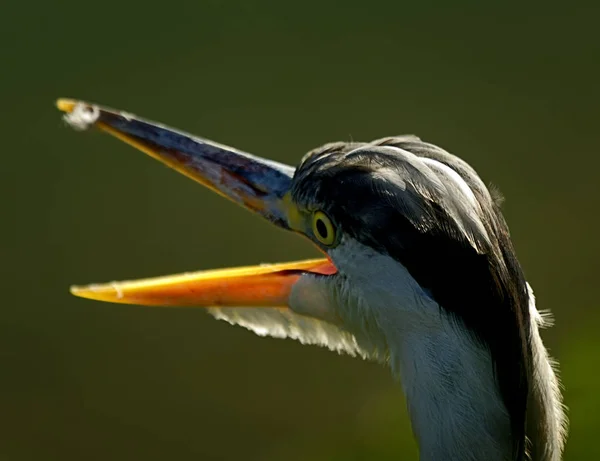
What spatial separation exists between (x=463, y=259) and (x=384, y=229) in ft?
0.66

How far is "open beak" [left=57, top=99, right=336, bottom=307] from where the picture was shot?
241 cm

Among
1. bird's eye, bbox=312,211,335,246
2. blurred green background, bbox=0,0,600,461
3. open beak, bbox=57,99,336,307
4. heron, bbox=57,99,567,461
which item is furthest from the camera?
blurred green background, bbox=0,0,600,461

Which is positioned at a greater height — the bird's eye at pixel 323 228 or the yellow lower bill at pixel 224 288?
the bird's eye at pixel 323 228

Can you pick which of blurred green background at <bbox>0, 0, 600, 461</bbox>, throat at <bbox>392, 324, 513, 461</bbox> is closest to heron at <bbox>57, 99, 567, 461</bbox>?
throat at <bbox>392, 324, 513, 461</bbox>

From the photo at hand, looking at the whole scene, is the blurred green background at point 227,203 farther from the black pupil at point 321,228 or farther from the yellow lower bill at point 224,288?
the black pupil at point 321,228

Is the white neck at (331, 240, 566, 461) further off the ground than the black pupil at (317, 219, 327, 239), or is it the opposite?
the black pupil at (317, 219, 327, 239)

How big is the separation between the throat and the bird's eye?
34cm

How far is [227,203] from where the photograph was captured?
5.03m

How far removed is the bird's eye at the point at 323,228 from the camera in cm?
215

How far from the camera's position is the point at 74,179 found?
202 inches

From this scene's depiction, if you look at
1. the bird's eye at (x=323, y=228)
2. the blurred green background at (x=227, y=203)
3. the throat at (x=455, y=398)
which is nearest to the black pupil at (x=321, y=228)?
the bird's eye at (x=323, y=228)

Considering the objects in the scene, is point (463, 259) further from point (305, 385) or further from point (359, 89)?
point (359, 89)

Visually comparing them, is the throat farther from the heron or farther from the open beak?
the open beak

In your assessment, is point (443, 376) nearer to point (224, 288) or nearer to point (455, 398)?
point (455, 398)
